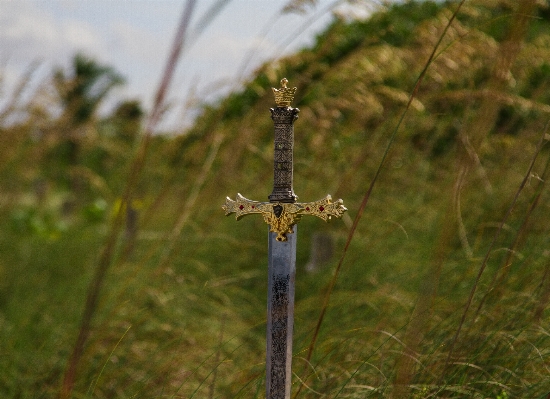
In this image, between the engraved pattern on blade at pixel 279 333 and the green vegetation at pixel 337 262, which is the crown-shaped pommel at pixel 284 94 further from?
the engraved pattern on blade at pixel 279 333

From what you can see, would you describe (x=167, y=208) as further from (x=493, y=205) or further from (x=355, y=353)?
(x=355, y=353)

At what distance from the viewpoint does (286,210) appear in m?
1.29

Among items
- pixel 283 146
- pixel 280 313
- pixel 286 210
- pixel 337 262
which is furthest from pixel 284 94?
pixel 337 262

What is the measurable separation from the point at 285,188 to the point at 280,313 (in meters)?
0.26

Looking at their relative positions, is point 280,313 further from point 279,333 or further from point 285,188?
point 285,188

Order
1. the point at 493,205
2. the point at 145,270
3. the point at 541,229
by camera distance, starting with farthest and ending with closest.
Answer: the point at 493,205 < the point at 145,270 < the point at 541,229

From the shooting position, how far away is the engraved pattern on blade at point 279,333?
1260 millimetres

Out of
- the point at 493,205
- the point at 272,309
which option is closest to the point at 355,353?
the point at 272,309

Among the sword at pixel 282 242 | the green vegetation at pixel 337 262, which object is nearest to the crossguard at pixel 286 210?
the sword at pixel 282 242

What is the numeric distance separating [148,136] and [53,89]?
338cm

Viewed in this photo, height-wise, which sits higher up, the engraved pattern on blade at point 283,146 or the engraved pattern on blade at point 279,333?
the engraved pattern on blade at point 283,146

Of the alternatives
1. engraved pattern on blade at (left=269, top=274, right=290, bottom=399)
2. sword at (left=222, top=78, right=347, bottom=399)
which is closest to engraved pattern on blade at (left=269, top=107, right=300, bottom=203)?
sword at (left=222, top=78, right=347, bottom=399)

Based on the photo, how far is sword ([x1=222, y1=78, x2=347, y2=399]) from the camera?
126cm

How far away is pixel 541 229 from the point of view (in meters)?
2.60
